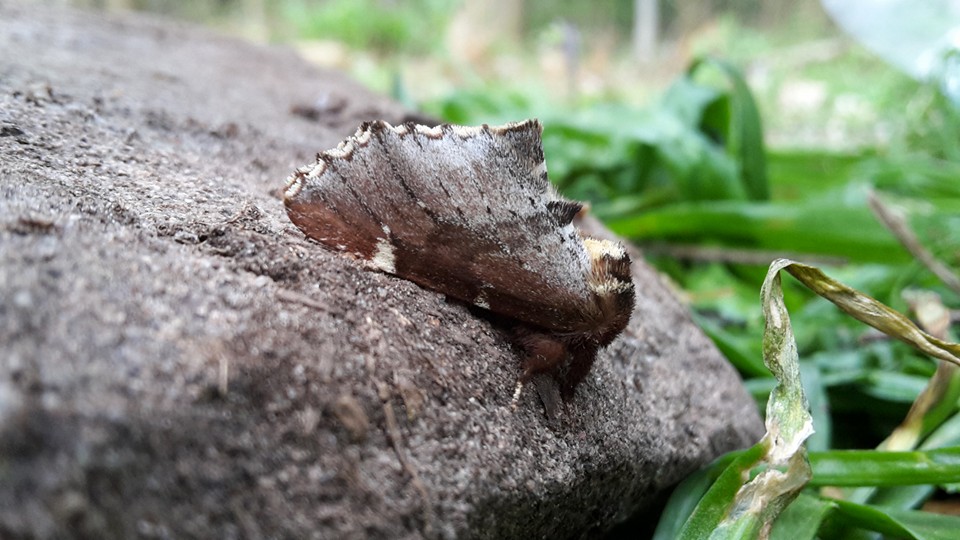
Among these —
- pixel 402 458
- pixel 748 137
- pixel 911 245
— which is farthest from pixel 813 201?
pixel 402 458

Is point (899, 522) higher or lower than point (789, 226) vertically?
→ lower

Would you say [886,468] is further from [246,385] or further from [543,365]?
[246,385]

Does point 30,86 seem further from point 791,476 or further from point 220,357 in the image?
point 791,476

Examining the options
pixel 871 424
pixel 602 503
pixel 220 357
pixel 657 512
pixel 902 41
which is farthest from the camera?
pixel 902 41

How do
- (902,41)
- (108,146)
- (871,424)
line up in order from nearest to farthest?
(108,146) → (871,424) → (902,41)

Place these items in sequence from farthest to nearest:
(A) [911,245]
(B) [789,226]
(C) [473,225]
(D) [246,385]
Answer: (B) [789,226] → (A) [911,245] → (C) [473,225] → (D) [246,385]

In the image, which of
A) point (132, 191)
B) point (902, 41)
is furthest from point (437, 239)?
point (902, 41)

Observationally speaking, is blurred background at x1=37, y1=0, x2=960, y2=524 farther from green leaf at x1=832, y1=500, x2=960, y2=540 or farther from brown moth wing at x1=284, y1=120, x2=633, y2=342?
brown moth wing at x1=284, y1=120, x2=633, y2=342
